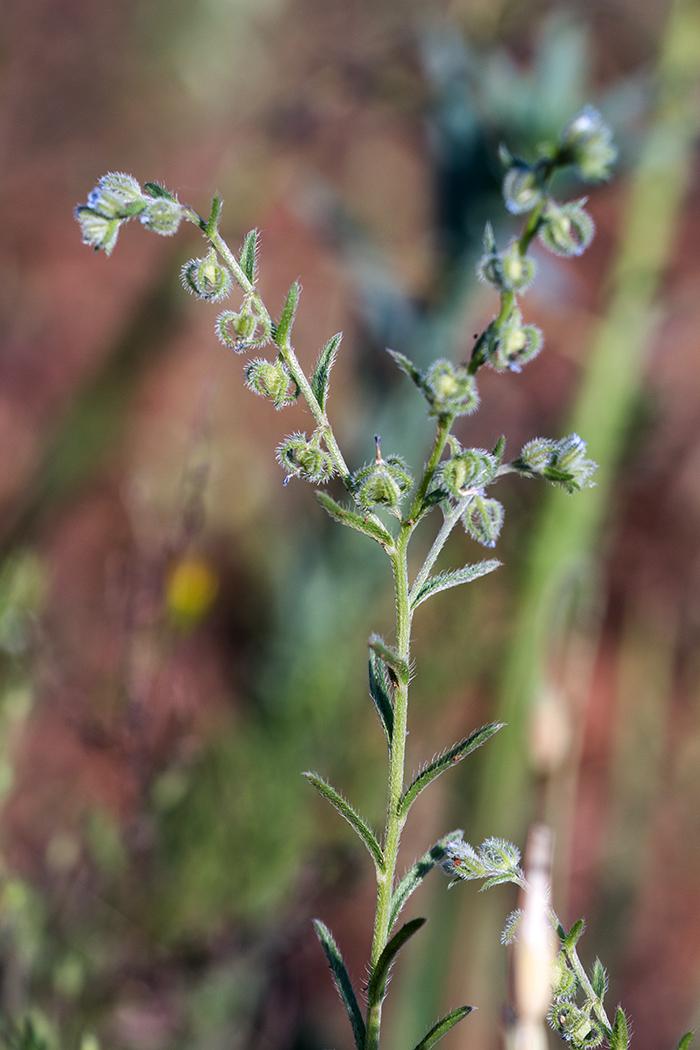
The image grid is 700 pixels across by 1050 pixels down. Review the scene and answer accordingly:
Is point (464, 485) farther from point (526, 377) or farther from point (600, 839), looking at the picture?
point (526, 377)

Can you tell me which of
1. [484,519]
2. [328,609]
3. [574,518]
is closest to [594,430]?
[574,518]

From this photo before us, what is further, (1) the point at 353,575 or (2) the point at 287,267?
(2) the point at 287,267

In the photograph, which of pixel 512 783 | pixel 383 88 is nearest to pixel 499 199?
pixel 383 88

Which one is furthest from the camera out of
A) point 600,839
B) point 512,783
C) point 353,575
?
point 600,839

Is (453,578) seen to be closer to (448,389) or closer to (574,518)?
(448,389)

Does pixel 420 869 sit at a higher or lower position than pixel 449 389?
lower

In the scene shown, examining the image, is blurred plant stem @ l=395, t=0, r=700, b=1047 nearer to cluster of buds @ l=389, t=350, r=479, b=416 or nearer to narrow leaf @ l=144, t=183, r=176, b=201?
cluster of buds @ l=389, t=350, r=479, b=416
